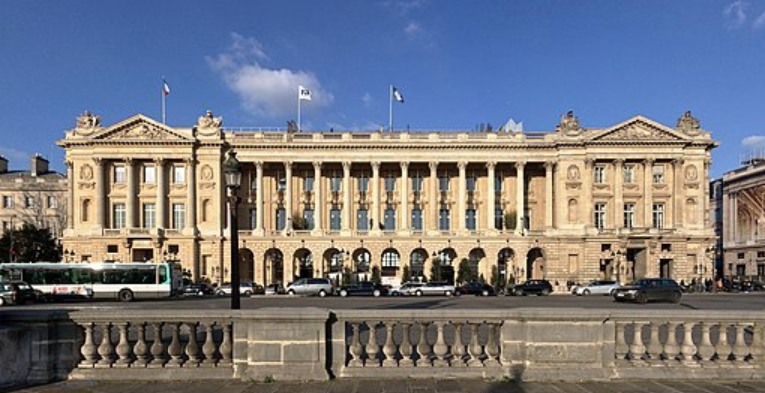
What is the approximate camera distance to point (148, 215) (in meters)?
59.4

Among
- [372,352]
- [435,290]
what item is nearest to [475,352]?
[372,352]

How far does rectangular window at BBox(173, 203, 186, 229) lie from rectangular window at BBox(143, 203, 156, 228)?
2.41 metres

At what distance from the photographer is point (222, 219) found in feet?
196

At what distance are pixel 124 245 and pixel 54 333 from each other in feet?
179

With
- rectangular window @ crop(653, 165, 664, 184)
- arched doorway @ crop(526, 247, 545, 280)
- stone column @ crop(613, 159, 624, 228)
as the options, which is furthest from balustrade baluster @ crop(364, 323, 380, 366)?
rectangular window @ crop(653, 165, 664, 184)

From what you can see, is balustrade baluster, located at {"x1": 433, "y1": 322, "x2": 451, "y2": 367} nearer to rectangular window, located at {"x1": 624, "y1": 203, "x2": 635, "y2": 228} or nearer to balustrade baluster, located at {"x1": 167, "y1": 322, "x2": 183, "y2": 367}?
balustrade baluster, located at {"x1": 167, "y1": 322, "x2": 183, "y2": 367}

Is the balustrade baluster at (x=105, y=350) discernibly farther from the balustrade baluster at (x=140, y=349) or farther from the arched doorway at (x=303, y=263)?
the arched doorway at (x=303, y=263)

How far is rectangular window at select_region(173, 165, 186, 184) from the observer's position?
5934cm

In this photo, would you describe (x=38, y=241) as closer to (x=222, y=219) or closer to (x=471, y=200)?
(x=222, y=219)

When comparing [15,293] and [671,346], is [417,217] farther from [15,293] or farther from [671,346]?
[671,346]

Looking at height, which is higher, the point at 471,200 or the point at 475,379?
the point at 471,200

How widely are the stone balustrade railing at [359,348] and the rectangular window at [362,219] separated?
2141 inches

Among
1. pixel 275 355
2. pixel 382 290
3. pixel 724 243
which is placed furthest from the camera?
pixel 724 243

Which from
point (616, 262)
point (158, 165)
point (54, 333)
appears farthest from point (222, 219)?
point (54, 333)
